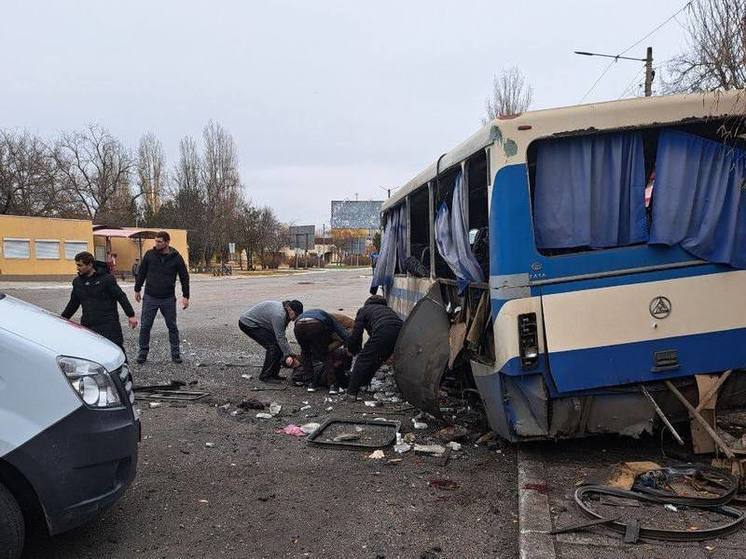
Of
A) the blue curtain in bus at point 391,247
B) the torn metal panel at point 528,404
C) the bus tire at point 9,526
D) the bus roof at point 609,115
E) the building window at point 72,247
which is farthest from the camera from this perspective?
the building window at point 72,247

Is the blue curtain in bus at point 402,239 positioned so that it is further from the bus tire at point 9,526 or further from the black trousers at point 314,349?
the bus tire at point 9,526

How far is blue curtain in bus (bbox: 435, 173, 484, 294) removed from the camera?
203 inches

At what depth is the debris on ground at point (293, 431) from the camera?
5777mm

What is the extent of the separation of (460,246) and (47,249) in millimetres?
32866

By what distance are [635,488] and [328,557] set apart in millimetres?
2069

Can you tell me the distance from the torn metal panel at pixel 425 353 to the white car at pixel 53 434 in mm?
2756

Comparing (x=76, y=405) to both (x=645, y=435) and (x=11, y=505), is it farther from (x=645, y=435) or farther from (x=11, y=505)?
(x=645, y=435)

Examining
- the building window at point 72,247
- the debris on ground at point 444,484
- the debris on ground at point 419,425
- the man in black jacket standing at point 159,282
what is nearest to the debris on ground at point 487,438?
the debris on ground at point 419,425

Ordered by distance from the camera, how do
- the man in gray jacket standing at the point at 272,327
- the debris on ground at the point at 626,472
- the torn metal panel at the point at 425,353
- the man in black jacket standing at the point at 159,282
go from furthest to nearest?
1. the man in black jacket standing at the point at 159,282
2. the man in gray jacket standing at the point at 272,327
3. the torn metal panel at the point at 425,353
4. the debris on ground at the point at 626,472

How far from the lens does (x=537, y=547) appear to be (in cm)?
329

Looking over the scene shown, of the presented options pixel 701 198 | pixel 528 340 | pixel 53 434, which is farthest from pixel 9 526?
pixel 701 198

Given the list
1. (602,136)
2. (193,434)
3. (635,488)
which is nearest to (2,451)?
(193,434)

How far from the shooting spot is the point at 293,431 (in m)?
5.83

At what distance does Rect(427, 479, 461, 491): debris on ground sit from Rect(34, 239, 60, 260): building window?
33086 millimetres
